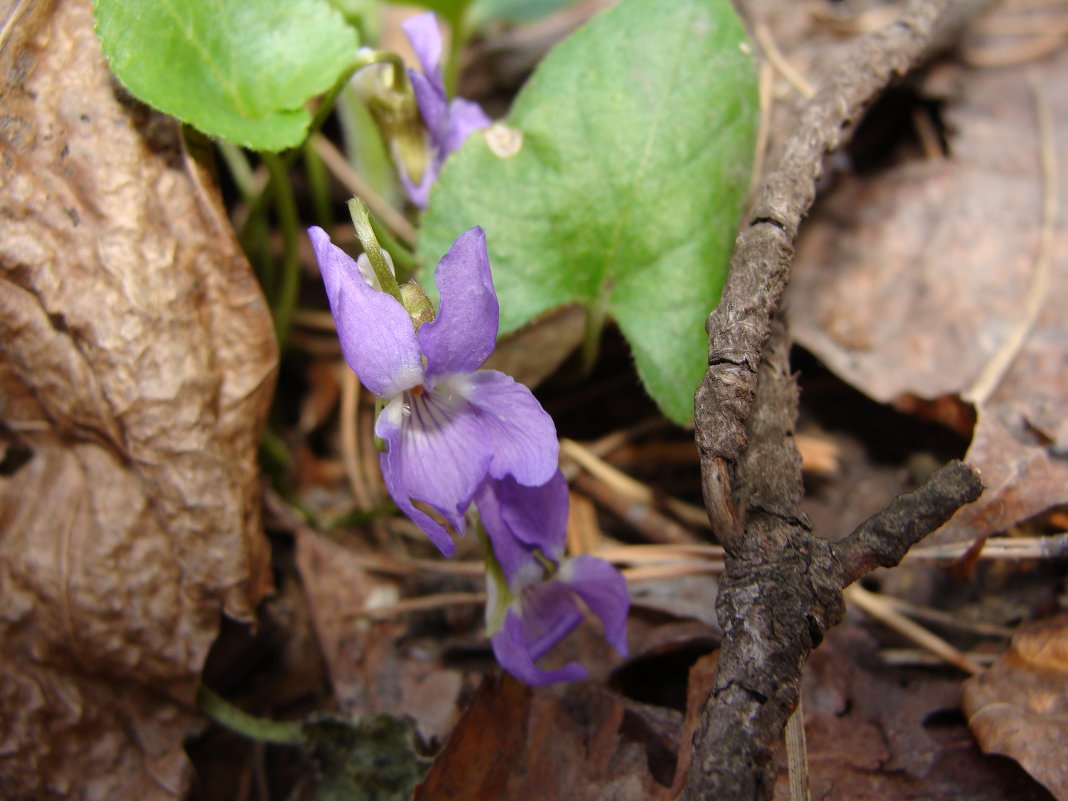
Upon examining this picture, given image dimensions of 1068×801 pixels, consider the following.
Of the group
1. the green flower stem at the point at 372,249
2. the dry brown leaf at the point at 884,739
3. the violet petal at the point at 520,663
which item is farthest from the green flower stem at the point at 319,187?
the dry brown leaf at the point at 884,739

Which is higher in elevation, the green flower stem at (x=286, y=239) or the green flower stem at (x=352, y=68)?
the green flower stem at (x=352, y=68)

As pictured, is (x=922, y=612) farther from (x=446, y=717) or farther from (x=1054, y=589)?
(x=446, y=717)

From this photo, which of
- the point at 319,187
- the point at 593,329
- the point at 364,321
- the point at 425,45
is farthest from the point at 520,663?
the point at 319,187

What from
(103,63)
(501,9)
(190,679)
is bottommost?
(190,679)

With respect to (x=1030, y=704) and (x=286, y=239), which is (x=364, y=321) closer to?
(x=286, y=239)

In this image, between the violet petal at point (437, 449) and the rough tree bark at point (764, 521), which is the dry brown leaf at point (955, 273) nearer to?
the rough tree bark at point (764, 521)

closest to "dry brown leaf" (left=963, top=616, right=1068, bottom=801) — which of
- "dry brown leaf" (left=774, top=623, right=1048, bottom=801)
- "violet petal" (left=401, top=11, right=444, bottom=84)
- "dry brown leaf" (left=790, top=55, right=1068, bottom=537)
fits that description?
"dry brown leaf" (left=774, top=623, right=1048, bottom=801)

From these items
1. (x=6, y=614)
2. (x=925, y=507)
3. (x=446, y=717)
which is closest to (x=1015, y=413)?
(x=925, y=507)
